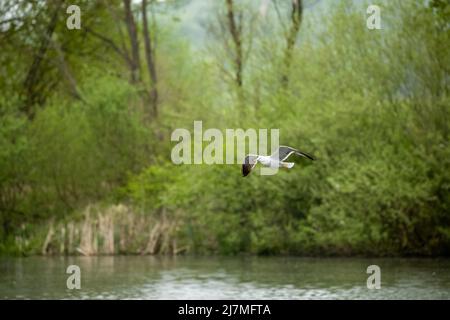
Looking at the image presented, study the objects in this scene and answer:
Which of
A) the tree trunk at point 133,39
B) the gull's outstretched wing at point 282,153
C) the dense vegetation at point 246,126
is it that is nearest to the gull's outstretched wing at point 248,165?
the gull's outstretched wing at point 282,153

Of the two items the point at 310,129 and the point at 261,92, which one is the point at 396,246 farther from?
the point at 261,92

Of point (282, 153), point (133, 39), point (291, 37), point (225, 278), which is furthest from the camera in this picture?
point (133, 39)

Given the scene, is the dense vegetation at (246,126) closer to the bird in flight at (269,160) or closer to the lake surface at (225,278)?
the lake surface at (225,278)

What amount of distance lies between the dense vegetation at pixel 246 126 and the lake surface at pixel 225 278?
159cm

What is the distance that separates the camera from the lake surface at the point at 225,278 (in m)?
25.3

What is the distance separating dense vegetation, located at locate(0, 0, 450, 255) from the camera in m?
31.8

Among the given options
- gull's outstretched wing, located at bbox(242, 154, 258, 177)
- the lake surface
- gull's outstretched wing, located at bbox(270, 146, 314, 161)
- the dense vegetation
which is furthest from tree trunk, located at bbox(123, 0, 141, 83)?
gull's outstretched wing, located at bbox(242, 154, 258, 177)

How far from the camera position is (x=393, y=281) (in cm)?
2672

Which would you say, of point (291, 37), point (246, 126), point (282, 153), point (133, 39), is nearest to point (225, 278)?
point (246, 126)

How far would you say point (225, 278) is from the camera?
95.8 feet

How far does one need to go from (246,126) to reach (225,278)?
8881 millimetres

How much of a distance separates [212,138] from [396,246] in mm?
8576

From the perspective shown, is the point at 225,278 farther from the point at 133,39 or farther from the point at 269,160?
the point at 133,39

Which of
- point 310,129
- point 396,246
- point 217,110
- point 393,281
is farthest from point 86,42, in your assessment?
point 393,281
